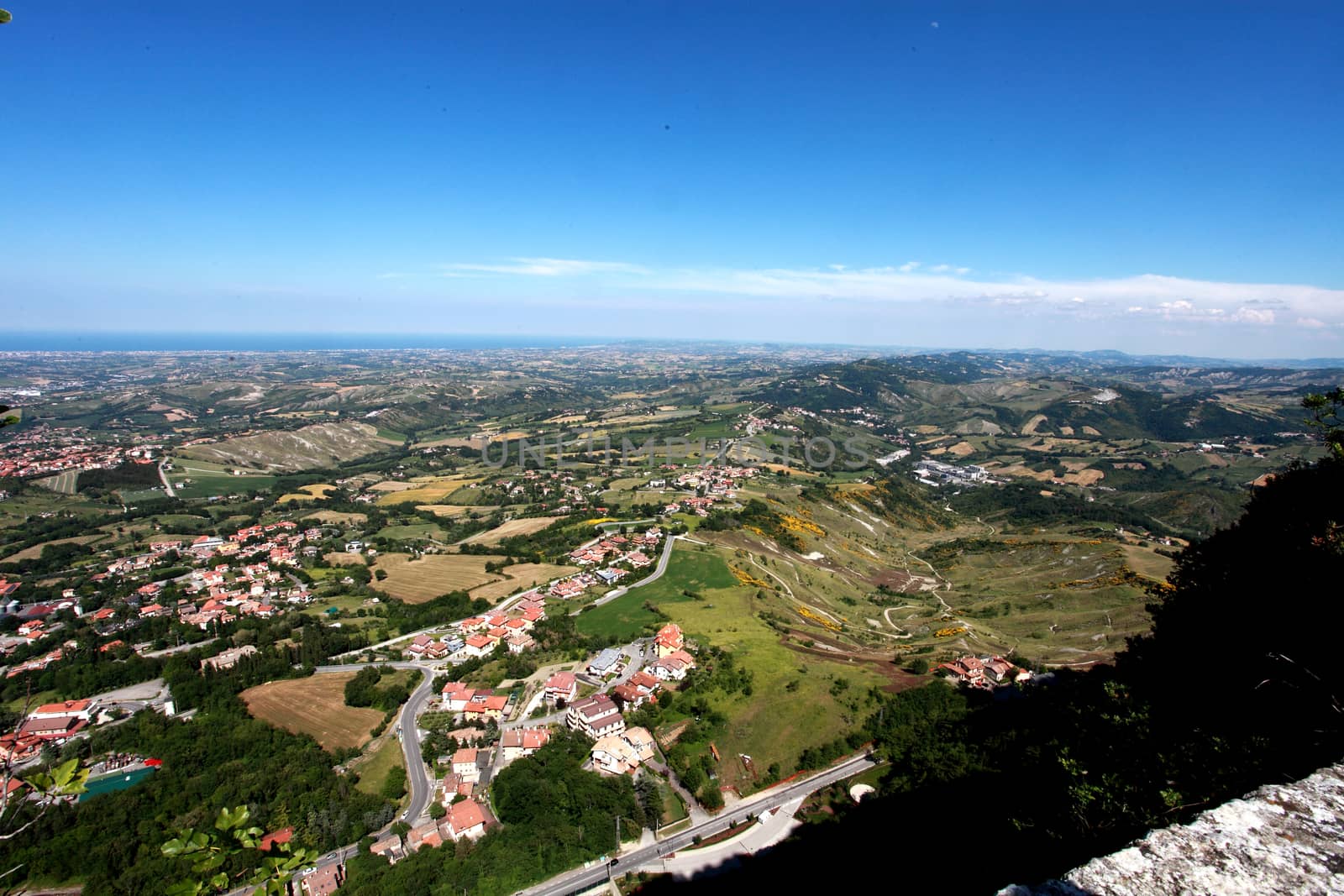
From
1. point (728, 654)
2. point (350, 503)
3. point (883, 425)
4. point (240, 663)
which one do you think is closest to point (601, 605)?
point (728, 654)

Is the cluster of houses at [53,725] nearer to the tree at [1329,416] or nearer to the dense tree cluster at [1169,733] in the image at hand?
the dense tree cluster at [1169,733]

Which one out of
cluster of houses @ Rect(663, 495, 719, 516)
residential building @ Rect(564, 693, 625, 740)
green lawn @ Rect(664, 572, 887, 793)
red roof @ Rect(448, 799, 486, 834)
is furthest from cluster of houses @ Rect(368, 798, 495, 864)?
cluster of houses @ Rect(663, 495, 719, 516)

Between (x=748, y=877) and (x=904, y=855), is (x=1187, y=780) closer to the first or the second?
(x=904, y=855)

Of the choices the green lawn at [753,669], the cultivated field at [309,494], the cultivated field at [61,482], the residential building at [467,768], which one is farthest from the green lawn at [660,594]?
the cultivated field at [61,482]

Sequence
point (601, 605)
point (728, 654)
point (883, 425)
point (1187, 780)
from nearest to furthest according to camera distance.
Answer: point (1187, 780) < point (728, 654) < point (601, 605) < point (883, 425)

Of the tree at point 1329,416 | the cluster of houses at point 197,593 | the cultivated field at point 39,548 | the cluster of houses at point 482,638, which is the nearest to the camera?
the tree at point 1329,416

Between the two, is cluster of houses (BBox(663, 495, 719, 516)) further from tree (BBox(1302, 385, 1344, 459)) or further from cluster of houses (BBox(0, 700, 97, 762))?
tree (BBox(1302, 385, 1344, 459))
